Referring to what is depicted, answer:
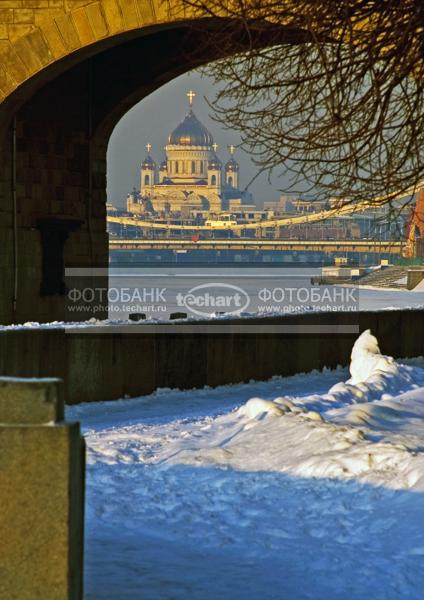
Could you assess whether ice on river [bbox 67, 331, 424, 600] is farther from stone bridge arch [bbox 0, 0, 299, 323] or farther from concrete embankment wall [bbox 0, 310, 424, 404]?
stone bridge arch [bbox 0, 0, 299, 323]


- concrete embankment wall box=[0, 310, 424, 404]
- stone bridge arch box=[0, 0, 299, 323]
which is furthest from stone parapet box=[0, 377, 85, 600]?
stone bridge arch box=[0, 0, 299, 323]

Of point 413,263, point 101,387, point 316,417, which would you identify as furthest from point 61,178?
point 413,263

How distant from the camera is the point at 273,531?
780 centimetres

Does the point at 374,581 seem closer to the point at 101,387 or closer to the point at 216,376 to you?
the point at 101,387

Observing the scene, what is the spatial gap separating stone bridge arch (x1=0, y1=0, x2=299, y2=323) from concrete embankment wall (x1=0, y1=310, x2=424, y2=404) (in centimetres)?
468

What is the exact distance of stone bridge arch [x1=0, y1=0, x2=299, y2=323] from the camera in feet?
65.9

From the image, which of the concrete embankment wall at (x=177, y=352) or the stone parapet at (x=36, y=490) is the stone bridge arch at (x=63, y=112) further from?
the stone parapet at (x=36, y=490)

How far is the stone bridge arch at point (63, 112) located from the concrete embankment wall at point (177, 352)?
468 centimetres

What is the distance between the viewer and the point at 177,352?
16141 millimetres

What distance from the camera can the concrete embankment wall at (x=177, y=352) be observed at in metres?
14.5

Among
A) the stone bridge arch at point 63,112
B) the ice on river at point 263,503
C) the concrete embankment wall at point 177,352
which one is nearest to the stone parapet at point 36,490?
the ice on river at point 263,503

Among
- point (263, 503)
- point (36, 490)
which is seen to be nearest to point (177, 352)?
point (263, 503)

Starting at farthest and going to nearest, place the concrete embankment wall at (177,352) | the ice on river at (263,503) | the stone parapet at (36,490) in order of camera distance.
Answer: the concrete embankment wall at (177,352) → the ice on river at (263,503) → the stone parapet at (36,490)

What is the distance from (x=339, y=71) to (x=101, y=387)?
500 centimetres
